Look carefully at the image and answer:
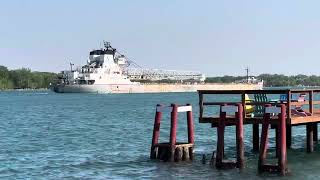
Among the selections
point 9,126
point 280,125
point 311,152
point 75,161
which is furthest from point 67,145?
point 9,126

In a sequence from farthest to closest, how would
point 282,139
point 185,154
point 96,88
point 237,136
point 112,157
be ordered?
point 96,88
point 112,157
point 185,154
point 237,136
point 282,139

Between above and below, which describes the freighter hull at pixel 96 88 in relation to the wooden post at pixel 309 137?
above

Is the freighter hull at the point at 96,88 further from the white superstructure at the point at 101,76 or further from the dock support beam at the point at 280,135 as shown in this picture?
the dock support beam at the point at 280,135

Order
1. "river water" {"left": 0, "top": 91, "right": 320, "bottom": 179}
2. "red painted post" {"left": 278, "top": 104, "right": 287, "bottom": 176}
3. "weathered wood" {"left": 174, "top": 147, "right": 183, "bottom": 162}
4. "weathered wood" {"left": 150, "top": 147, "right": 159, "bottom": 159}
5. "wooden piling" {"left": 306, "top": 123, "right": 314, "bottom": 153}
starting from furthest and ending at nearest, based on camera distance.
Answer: "wooden piling" {"left": 306, "top": 123, "right": 314, "bottom": 153}, "weathered wood" {"left": 150, "top": 147, "right": 159, "bottom": 159}, "weathered wood" {"left": 174, "top": 147, "right": 183, "bottom": 162}, "river water" {"left": 0, "top": 91, "right": 320, "bottom": 179}, "red painted post" {"left": 278, "top": 104, "right": 287, "bottom": 176}

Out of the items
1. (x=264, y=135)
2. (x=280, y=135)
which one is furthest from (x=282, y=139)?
(x=264, y=135)

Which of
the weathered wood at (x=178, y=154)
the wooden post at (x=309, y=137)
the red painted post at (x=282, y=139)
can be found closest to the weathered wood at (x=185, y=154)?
the weathered wood at (x=178, y=154)

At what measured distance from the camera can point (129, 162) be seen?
26.2m

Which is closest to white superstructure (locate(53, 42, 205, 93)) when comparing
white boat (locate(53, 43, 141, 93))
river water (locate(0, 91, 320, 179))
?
white boat (locate(53, 43, 141, 93))

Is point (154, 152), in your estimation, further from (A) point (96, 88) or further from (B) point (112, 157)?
(A) point (96, 88)

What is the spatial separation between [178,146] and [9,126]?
29.6 m

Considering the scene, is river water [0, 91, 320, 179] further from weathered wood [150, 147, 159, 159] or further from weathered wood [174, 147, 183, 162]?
weathered wood [174, 147, 183, 162]

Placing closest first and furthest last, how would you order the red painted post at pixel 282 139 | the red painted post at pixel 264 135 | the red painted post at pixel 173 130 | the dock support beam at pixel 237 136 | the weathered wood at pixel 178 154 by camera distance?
the red painted post at pixel 282 139, the red painted post at pixel 264 135, the dock support beam at pixel 237 136, the red painted post at pixel 173 130, the weathered wood at pixel 178 154

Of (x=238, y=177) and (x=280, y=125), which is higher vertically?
(x=280, y=125)

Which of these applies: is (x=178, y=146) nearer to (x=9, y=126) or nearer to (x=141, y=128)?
(x=141, y=128)
